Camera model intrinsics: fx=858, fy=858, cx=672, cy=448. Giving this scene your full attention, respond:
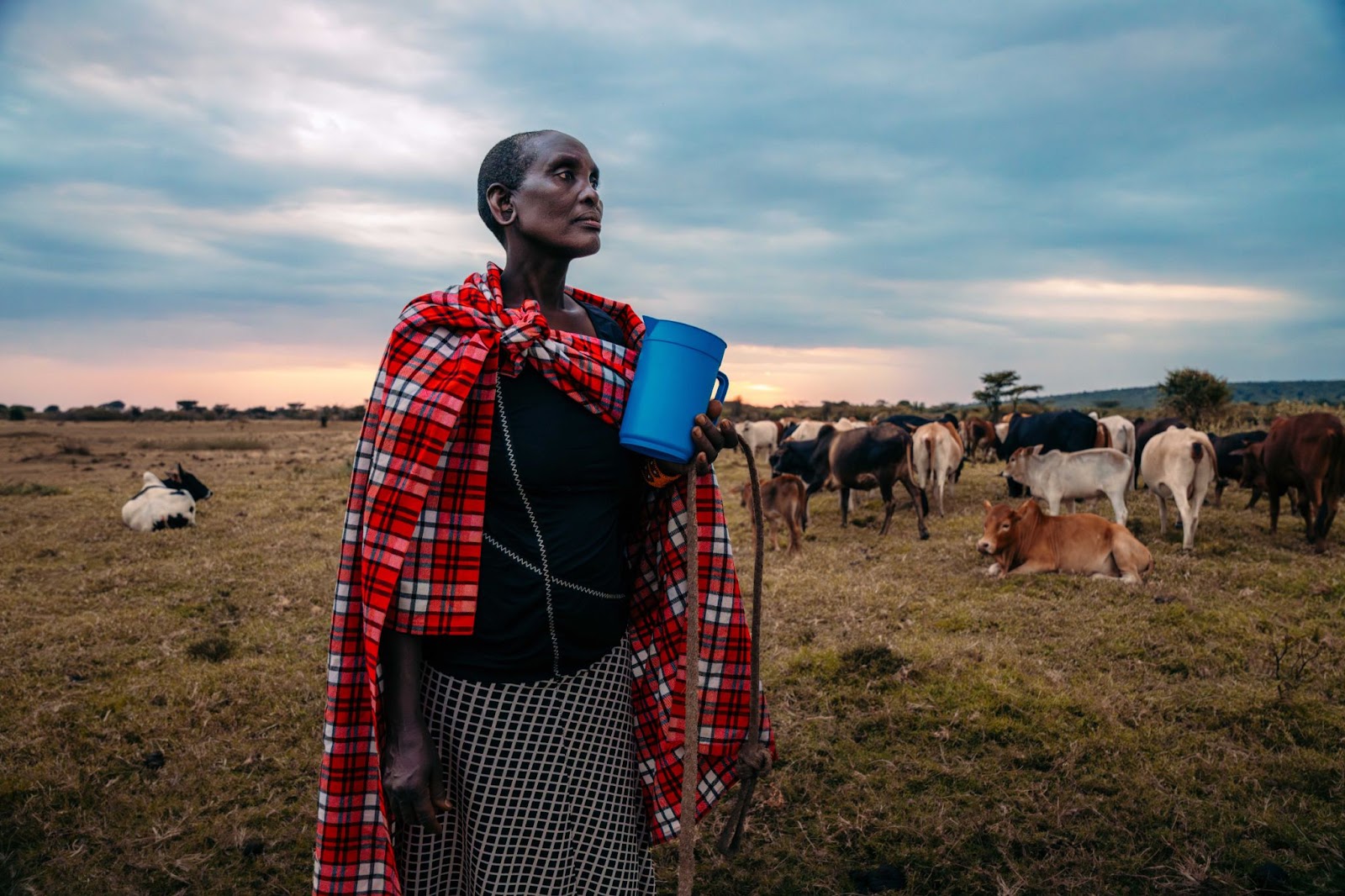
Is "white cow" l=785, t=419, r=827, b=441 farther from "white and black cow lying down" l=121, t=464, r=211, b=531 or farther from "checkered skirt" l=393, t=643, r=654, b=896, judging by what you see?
"checkered skirt" l=393, t=643, r=654, b=896

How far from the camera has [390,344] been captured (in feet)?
6.33

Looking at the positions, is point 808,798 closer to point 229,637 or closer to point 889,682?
point 889,682

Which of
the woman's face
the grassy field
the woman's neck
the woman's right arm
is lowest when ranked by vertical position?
the grassy field

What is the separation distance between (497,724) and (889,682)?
380 centimetres

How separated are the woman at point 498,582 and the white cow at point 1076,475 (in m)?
9.51

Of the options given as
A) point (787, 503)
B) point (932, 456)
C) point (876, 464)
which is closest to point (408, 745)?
point (787, 503)

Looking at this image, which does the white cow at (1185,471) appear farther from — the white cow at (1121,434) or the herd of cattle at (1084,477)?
the white cow at (1121,434)

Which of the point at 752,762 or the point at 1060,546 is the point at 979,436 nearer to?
the point at 1060,546

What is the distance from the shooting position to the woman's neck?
6.98 feet

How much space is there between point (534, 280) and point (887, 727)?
141 inches

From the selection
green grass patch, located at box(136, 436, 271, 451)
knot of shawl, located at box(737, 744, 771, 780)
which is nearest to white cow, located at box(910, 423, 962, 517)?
knot of shawl, located at box(737, 744, 771, 780)

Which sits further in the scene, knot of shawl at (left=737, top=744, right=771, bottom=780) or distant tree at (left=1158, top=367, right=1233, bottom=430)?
distant tree at (left=1158, top=367, right=1233, bottom=430)

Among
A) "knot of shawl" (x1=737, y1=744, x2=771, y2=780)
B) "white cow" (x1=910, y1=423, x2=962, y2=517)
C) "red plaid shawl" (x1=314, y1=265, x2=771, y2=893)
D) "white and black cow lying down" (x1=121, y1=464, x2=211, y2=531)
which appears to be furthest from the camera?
"white cow" (x1=910, y1=423, x2=962, y2=517)

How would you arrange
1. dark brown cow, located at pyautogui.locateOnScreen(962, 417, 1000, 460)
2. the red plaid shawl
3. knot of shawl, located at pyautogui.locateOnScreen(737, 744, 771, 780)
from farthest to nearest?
dark brown cow, located at pyautogui.locateOnScreen(962, 417, 1000, 460)
knot of shawl, located at pyautogui.locateOnScreen(737, 744, 771, 780)
the red plaid shawl
